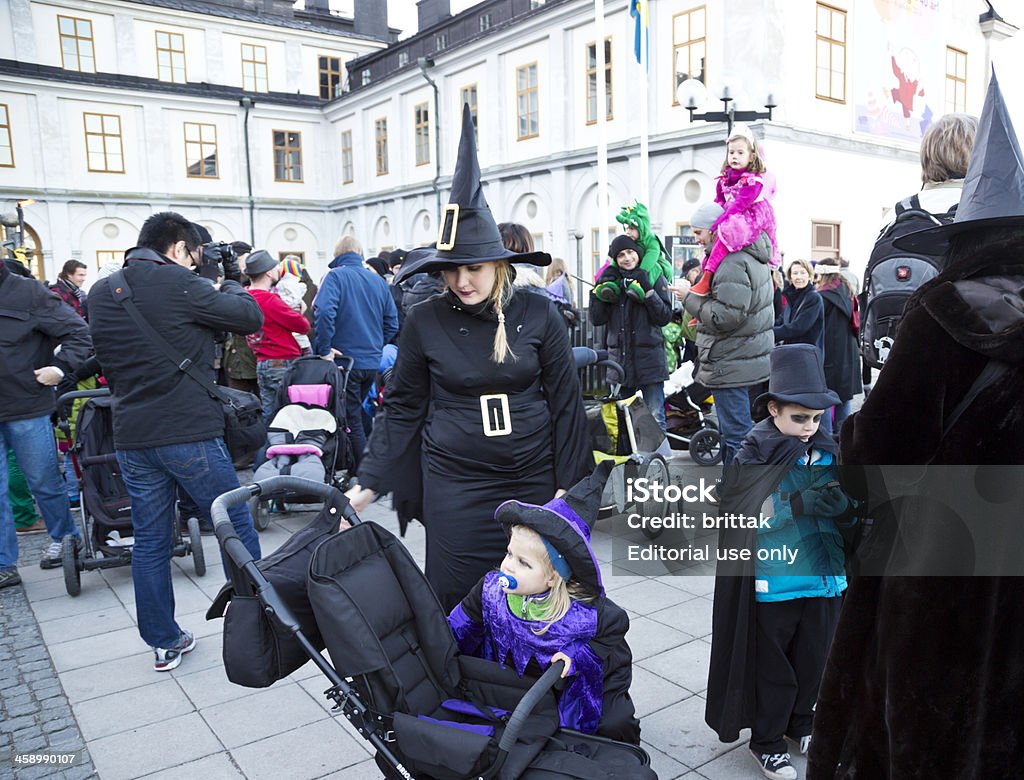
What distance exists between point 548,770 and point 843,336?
19.2 feet

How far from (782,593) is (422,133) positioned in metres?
26.0

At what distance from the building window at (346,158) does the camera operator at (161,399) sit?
94.3 ft

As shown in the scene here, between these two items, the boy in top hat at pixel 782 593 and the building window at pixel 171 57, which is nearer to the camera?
the boy in top hat at pixel 782 593

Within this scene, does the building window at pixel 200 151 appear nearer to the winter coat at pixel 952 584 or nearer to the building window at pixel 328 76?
the building window at pixel 328 76

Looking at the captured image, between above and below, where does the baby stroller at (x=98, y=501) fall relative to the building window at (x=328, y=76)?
below

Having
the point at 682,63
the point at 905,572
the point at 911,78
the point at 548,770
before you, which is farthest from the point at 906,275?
the point at 911,78

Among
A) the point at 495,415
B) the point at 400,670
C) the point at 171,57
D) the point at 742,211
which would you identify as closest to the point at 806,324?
the point at 742,211

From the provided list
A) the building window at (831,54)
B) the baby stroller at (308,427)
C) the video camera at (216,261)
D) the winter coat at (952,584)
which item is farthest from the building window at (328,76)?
the winter coat at (952,584)

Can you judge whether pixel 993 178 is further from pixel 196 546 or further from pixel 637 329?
pixel 196 546

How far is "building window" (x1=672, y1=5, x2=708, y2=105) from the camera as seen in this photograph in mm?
17359

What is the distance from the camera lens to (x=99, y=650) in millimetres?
4363

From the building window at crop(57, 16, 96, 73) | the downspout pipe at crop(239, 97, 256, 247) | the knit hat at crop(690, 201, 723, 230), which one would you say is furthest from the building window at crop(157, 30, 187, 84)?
the knit hat at crop(690, 201, 723, 230)

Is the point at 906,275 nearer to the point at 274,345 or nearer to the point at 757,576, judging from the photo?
the point at 757,576

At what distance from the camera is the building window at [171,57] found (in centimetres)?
3064
